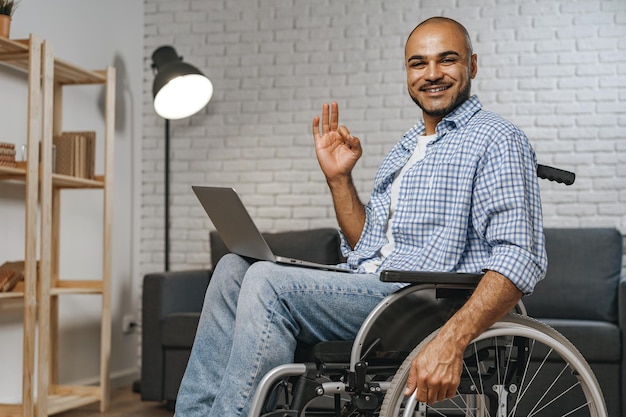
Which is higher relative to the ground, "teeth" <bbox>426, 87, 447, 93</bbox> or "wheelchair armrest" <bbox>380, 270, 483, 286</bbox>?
"teeth" <bbox>426, 87, 447, 93</bbox>

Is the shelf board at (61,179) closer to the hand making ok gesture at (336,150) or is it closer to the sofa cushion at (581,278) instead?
the hand making ok gesture at (336,150)

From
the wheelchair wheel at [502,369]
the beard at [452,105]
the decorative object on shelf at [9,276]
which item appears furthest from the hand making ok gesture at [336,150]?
the decorative object on shelf at [9,276]

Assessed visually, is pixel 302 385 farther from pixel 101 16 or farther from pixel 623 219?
pixel 101 16

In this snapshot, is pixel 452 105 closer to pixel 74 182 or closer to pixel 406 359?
pixel 406 359

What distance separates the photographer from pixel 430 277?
1.65 meters

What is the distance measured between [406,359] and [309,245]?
7.51 feet

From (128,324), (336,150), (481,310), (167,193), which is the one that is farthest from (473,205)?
(128,324)

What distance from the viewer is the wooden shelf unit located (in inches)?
123

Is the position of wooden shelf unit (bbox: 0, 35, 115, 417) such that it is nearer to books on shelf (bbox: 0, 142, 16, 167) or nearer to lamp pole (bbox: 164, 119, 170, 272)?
books on shelf (bbox: 0, 142, 16, 167)

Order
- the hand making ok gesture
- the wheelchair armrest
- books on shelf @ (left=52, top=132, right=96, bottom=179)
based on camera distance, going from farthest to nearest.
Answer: books on shelf @ (left=52, top=132, right=96, bottom=179)
the hand making ok gesture
the wheelchair armrest

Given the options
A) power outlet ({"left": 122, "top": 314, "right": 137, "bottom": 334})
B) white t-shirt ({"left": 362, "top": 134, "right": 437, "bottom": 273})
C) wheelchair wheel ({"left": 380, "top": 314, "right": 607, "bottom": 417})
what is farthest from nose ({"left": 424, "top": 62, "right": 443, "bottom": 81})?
power outlet ({"left": 122, "top": 314, "right": 137, "bottom": 334})

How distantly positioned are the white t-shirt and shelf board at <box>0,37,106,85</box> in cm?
170

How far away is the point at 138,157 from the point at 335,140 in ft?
8.88

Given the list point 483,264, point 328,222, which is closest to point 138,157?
point 328,222
